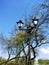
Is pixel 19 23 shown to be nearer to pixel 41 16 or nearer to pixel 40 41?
pixel 41 16

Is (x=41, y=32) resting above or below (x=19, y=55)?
above

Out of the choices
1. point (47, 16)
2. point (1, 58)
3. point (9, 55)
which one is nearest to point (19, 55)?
point (9, 55)

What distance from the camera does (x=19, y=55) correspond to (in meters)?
27.7

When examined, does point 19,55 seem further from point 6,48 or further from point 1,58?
point 1,58

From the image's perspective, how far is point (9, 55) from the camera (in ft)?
106

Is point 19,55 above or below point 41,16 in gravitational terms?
below

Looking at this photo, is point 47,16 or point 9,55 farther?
point 9,55

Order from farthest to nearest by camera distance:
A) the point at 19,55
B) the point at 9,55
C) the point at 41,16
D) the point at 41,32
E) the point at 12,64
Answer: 1. the point at 12,64
2. the point at 9,55
3. the point at 19,55
4. the point at 41,32
5. the point at 41,16

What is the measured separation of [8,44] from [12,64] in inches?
251

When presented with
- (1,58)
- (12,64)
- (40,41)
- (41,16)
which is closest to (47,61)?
(12,64)

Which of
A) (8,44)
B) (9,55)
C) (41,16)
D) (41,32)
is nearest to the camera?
(41,16)

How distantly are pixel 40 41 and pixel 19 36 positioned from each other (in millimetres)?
1974

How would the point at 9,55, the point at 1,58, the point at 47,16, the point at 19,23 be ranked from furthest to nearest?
1. the point at 1,58
2. the point at 9,55
3. the point at 47,16
4. the point at 19,23

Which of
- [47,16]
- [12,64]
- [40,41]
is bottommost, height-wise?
[12,64]
